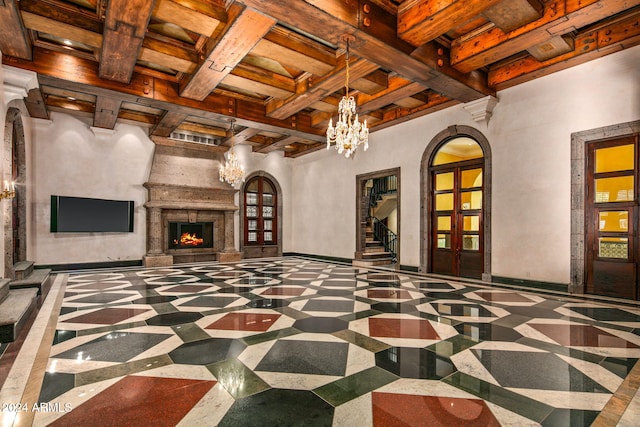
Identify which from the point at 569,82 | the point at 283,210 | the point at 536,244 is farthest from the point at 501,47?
the point at 283,210

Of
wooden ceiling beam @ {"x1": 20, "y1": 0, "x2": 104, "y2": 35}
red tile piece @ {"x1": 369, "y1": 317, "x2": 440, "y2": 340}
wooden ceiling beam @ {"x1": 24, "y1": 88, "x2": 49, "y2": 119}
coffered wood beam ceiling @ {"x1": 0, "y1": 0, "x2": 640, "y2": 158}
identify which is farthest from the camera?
wooden ceiling beam @ {"x1": 24, "y1": 88, "x2": 49, "y2": 119}

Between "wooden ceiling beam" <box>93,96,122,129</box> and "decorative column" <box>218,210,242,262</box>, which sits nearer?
"wooden ceiling beam" <box>93,96,122,129</box>

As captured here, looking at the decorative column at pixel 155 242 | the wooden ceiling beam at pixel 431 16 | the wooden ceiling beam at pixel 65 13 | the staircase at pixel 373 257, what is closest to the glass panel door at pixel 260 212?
the decorative column at pixel 155 242

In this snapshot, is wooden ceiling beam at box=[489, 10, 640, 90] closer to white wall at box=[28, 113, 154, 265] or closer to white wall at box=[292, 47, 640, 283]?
white wall at box=[292, 47, 640, 283]

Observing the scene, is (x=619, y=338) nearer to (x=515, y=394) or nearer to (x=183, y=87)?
(x=515, y=394)

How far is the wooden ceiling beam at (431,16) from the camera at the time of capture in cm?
344

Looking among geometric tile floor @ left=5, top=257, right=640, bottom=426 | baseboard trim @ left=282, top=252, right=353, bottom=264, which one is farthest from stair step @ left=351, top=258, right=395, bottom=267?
geometric tile floor @ left=5, top=257, right=640, bottom=426

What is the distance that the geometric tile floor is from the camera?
5.41ft

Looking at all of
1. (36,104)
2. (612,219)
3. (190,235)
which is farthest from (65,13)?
(612,219)

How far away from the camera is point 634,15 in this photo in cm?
401

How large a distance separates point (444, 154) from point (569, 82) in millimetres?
2472

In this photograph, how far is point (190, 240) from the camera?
9109 mm

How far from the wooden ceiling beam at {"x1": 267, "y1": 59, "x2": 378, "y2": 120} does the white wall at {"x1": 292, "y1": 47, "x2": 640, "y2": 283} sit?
99.2 inches

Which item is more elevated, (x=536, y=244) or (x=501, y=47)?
(x=501, y=47)
